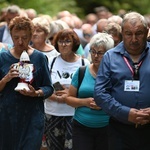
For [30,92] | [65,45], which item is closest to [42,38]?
[65,45]

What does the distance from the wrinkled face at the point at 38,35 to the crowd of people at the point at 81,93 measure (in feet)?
0.75

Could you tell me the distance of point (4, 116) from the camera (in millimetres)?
8289

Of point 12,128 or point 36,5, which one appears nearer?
point 12,128

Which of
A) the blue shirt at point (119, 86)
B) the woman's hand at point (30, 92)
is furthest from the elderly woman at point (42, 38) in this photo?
the blue shirt at point (119, 86)

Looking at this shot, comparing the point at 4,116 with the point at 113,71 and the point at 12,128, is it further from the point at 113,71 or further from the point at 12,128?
the point at 113,71

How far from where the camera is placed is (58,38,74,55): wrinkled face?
9906 millimetres

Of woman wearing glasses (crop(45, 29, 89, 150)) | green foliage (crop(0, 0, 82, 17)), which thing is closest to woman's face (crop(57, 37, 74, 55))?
woman wearing glasses (crop(45, 29, 89, 150))

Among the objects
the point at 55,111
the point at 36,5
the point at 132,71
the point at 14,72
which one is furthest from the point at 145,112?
the point at 36,5

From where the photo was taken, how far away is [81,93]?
28.2 ft

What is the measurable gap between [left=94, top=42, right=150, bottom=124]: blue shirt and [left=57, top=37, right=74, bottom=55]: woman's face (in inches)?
99.0

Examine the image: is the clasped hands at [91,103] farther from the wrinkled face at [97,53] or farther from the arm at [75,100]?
the wrinkled face at [97,53]

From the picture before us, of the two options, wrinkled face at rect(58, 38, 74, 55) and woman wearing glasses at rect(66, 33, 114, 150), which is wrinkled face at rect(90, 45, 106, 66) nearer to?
woman wearing glasses at rect(66, 33, 114, 150)

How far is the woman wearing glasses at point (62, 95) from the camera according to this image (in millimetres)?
9703

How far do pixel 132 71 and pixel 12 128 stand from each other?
5.95 ft
